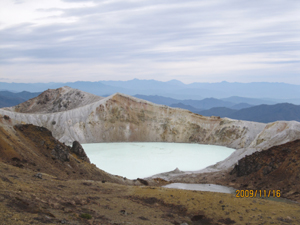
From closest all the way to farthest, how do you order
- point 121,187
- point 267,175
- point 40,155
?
1. point 121,187
2. point 40,155
3. point 267,175

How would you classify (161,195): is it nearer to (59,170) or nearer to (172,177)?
(59,170)

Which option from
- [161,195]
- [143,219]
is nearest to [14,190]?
[143,219]

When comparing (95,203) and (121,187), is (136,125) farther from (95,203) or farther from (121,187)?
(95,203)

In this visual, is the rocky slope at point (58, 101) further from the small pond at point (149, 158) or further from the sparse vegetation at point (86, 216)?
the sparse vegetation at point (86, 216)

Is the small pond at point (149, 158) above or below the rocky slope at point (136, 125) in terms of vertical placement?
below

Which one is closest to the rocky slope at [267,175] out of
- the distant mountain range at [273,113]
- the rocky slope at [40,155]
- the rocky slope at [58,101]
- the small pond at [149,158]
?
the small pond at [149,158]
